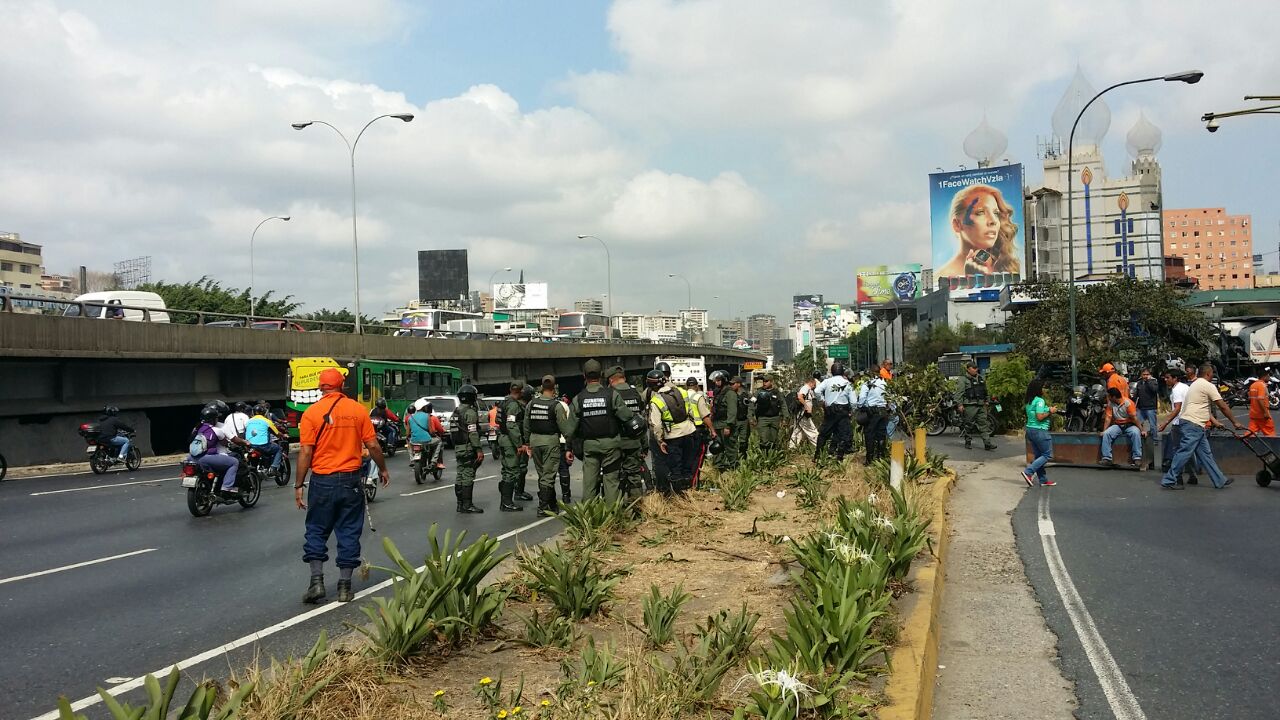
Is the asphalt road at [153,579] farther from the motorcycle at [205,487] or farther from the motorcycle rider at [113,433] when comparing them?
the motorcycle rider at [113,433]

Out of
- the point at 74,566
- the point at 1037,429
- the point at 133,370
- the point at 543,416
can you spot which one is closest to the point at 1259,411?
the point at 1037,429

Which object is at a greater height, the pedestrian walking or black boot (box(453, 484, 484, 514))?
the pedestrian walking

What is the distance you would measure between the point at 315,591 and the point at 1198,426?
11277 millimetres

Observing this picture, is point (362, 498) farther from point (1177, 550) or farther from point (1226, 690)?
point (1177, 550)

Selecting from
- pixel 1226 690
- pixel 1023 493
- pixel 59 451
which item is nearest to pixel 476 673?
pixel 1226 690

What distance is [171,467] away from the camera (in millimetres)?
22406

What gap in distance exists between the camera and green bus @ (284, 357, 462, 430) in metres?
30.8

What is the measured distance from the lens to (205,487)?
13.4m

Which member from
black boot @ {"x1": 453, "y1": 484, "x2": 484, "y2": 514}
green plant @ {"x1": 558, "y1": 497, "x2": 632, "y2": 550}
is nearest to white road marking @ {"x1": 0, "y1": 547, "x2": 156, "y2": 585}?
black boot @ {"x1": 453, "y1": 484, "x2": 484, "y2": 514}

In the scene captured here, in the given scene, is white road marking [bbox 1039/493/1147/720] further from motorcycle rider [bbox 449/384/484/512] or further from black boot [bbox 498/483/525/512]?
motorcycle rider [bbox 449/384/484/512]

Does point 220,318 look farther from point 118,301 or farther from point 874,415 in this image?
point 874,415

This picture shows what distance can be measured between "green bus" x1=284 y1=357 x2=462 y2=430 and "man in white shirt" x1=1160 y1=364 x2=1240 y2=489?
70.5ft

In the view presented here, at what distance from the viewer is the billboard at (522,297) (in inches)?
5246

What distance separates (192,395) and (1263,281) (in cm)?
19262
